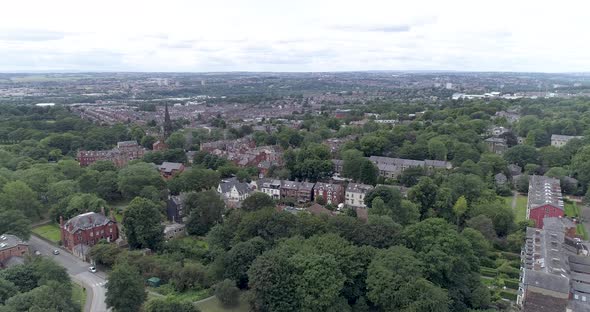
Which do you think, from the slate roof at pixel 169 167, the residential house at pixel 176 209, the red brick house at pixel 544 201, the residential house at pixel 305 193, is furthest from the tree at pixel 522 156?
the slate roof at pixel 169 167

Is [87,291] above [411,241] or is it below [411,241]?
below

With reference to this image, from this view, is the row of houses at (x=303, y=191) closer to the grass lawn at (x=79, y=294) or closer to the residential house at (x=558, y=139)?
the grass lawn at (x=79, y=294)

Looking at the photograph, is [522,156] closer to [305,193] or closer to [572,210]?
[572,210]

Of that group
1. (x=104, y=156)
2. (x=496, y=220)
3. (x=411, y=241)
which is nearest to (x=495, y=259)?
(x=496, y=220)

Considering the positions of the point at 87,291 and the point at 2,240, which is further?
the point at 2,240

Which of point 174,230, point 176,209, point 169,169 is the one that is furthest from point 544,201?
point 169,169

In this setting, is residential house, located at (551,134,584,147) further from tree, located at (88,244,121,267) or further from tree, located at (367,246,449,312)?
tree, located at (88,244,121,267)

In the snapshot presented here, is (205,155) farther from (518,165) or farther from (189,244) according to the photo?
(518,165)
